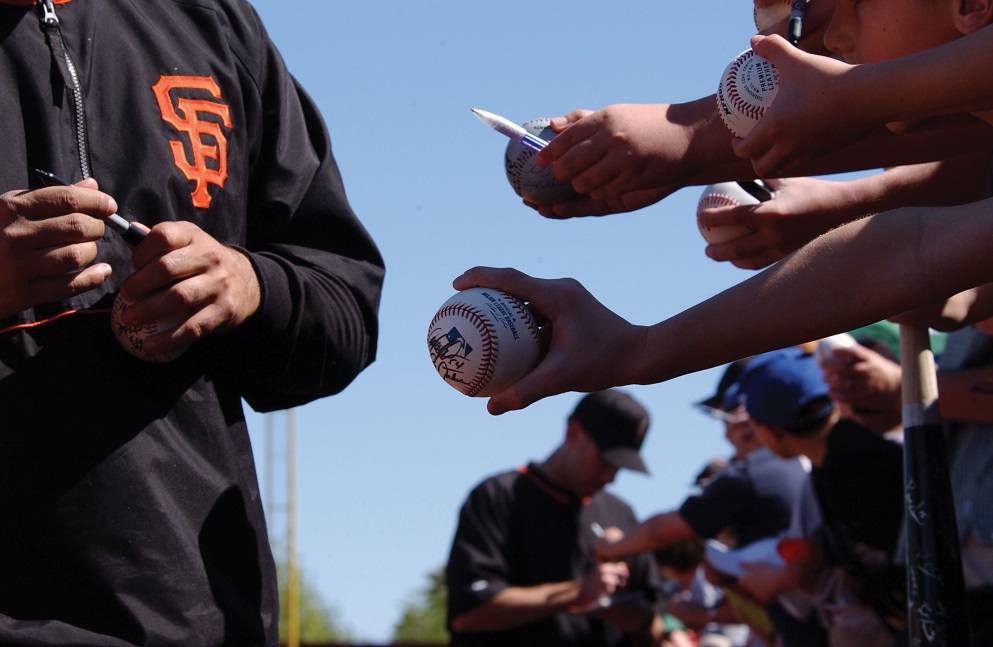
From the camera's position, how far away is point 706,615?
28.8ft

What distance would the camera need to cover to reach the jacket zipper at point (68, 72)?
2475mm

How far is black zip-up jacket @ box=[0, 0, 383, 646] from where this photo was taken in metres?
2.30

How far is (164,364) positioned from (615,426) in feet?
17.7

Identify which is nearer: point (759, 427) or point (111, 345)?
point (111, 345)

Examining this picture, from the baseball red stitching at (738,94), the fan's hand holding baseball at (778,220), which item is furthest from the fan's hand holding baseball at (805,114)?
the fan's hand holding baseball at (778,220)

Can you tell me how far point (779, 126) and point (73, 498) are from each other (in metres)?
1.40

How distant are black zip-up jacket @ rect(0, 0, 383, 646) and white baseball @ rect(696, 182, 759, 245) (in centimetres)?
90

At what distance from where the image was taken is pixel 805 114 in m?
2.22

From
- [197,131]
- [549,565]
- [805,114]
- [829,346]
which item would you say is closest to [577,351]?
[805,114]

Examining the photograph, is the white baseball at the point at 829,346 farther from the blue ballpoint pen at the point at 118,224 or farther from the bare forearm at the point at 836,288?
the blue ballpoint pen at the point at 118,224

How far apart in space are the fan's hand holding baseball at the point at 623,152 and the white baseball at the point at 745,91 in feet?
0.73

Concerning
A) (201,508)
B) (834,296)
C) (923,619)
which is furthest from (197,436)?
(923,619)

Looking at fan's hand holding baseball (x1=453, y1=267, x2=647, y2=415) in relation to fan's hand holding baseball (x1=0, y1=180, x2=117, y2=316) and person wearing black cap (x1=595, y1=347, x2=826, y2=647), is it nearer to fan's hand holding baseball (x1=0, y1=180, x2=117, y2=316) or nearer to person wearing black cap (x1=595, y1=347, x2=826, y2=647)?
fan's hand holding baseball (x1=0, y1=180, x2=117, y2=316)

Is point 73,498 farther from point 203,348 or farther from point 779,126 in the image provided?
point 779,126
